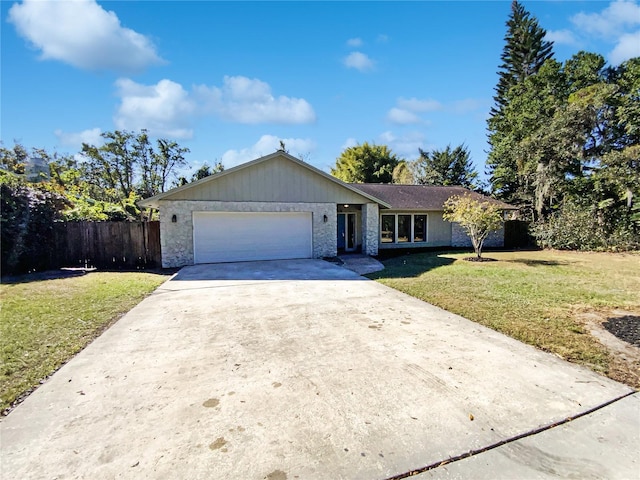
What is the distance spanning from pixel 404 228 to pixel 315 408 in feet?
51.3

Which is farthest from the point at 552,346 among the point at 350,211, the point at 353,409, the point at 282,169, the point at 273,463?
the point at 350,211

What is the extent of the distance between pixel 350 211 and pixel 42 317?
13.0 meters

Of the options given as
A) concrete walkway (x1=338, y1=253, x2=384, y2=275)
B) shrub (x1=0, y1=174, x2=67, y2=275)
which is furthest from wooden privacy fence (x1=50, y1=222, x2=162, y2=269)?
concrete walkway (x1=338, y1=253, x2=384, y2=275)

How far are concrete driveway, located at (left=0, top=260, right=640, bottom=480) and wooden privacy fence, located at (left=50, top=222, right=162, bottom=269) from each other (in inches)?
298

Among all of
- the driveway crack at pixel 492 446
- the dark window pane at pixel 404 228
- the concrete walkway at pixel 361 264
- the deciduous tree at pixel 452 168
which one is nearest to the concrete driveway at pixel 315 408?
the driveway crack at pixel 492 446

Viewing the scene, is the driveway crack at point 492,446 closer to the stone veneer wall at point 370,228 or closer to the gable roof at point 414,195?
the stone veneer wall at point 370,228

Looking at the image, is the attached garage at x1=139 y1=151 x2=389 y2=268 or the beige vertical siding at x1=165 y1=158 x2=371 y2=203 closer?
the attached garage at x1=139 y1=151 x2=389 y2=268

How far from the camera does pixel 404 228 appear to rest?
17750 millimetres

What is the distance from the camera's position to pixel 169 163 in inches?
1188

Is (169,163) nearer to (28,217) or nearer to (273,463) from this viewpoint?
(28,217)

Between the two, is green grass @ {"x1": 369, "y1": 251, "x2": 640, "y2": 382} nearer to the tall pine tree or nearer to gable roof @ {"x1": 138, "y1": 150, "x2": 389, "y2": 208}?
gable roof @ {"x1": 138, "y1": 150, "x2": 389, "y2": 208}

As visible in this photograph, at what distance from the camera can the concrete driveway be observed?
2361 mm

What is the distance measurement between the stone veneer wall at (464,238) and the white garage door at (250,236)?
9.47 m

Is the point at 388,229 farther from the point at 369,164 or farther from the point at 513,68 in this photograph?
the point at 513,68
